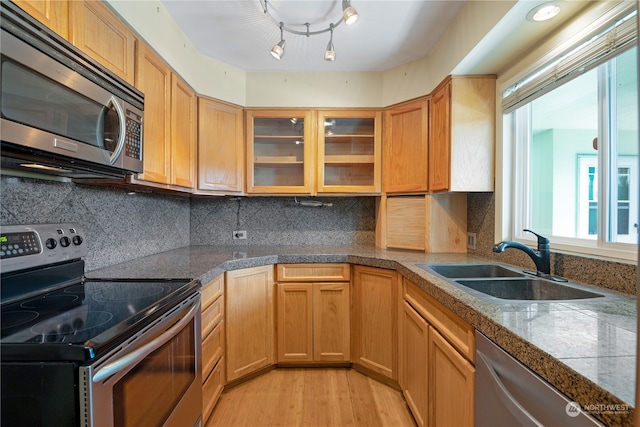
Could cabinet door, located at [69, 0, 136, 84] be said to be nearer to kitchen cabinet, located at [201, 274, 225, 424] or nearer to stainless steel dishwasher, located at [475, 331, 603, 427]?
kitchen cabinet, located at [201, 274, 225, 424]

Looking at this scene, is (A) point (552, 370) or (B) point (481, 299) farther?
(B) point (481, 299)

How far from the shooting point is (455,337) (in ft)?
3.54

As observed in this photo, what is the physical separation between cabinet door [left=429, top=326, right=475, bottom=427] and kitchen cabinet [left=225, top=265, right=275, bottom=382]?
1.16 meters

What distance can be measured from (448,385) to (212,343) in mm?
1249

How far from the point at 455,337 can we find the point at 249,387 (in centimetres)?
152

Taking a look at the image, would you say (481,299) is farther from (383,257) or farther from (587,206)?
(383,257)

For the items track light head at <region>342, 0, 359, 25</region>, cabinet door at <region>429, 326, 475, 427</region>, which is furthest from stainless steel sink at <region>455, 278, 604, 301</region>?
track light head at <region>342, 0, 359, 25</region>

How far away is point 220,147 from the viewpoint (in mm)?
2203

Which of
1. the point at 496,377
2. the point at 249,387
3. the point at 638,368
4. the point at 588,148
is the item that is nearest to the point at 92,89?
the point at 638,368

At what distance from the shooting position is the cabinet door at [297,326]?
209 cm

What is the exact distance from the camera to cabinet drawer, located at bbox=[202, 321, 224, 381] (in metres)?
1.51

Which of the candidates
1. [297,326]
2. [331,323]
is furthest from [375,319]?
[297,326]

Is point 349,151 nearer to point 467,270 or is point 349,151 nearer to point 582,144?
point 467,270

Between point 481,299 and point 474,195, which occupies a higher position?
→ point 474,195
